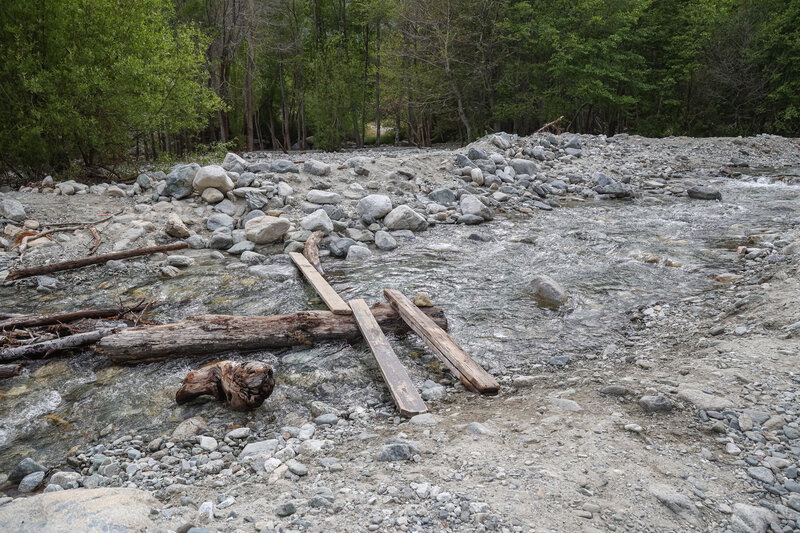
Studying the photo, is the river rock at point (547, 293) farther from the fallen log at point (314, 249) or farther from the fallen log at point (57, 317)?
the fallen log at point (57, 317)

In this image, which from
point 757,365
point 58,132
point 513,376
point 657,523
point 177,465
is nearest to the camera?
point 657,523

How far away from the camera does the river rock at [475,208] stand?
9.59 m

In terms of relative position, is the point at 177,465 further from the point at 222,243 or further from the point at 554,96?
the point at 554,96

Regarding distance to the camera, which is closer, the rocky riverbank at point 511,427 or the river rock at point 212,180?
the rocky riverbank at point 511,427

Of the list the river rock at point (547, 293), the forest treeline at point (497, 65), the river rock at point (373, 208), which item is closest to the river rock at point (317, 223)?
the river rock at point (373, 208)

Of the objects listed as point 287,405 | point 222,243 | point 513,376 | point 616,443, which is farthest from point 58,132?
point 616,443

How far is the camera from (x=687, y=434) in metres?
2.85

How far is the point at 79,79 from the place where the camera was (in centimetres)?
975

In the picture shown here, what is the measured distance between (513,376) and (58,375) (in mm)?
4009

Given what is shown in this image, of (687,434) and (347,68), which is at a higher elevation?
(347,68)

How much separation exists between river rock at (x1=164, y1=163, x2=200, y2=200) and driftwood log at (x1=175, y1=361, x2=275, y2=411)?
6.46 meters

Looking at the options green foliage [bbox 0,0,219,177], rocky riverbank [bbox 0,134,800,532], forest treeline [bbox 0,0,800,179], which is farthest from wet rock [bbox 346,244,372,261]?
forest treeline [bbox 0,0,800,179]

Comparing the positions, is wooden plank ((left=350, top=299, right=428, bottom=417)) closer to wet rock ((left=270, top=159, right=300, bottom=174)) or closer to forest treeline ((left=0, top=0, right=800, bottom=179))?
wet rock ((left=270, top=159, right=300, bottom=174))

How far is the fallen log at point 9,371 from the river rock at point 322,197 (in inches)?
238
